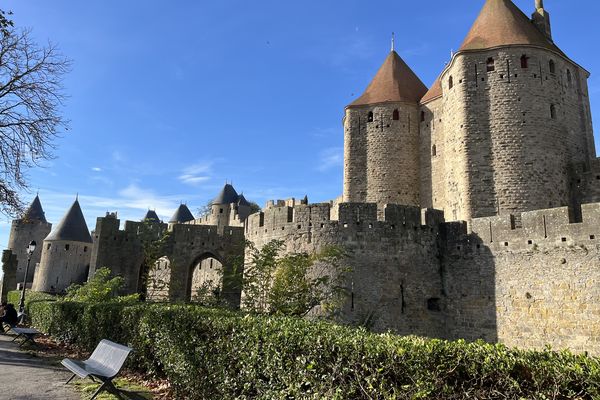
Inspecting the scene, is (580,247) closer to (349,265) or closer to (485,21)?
(349,265)

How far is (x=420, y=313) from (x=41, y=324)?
1256cm

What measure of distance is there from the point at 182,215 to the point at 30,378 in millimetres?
38592

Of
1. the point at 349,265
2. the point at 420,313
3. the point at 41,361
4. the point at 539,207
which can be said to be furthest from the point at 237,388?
the point at 539,207

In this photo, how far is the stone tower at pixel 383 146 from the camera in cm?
2119

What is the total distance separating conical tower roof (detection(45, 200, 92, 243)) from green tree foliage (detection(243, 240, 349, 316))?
107 feet

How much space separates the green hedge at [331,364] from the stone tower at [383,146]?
14801 mm

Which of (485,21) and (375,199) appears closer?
(485,21)

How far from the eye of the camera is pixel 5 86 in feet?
43.2

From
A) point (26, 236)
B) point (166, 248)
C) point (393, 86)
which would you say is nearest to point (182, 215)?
point (26, 236)

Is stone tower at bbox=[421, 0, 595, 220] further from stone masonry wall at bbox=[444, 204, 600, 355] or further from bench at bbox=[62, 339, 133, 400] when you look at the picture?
bench at bbox=[62, 339, 133, 400]

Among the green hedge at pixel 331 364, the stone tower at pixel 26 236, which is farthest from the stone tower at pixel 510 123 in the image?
the stone tower at pixel 26 236

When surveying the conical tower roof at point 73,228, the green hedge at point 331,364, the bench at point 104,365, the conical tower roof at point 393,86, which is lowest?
the bench at point 104,365

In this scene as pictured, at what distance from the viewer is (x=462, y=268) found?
49.6ft

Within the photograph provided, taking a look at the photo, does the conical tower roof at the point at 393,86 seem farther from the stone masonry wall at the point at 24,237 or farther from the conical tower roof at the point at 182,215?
the stone masonry wall at the point at 24,237
